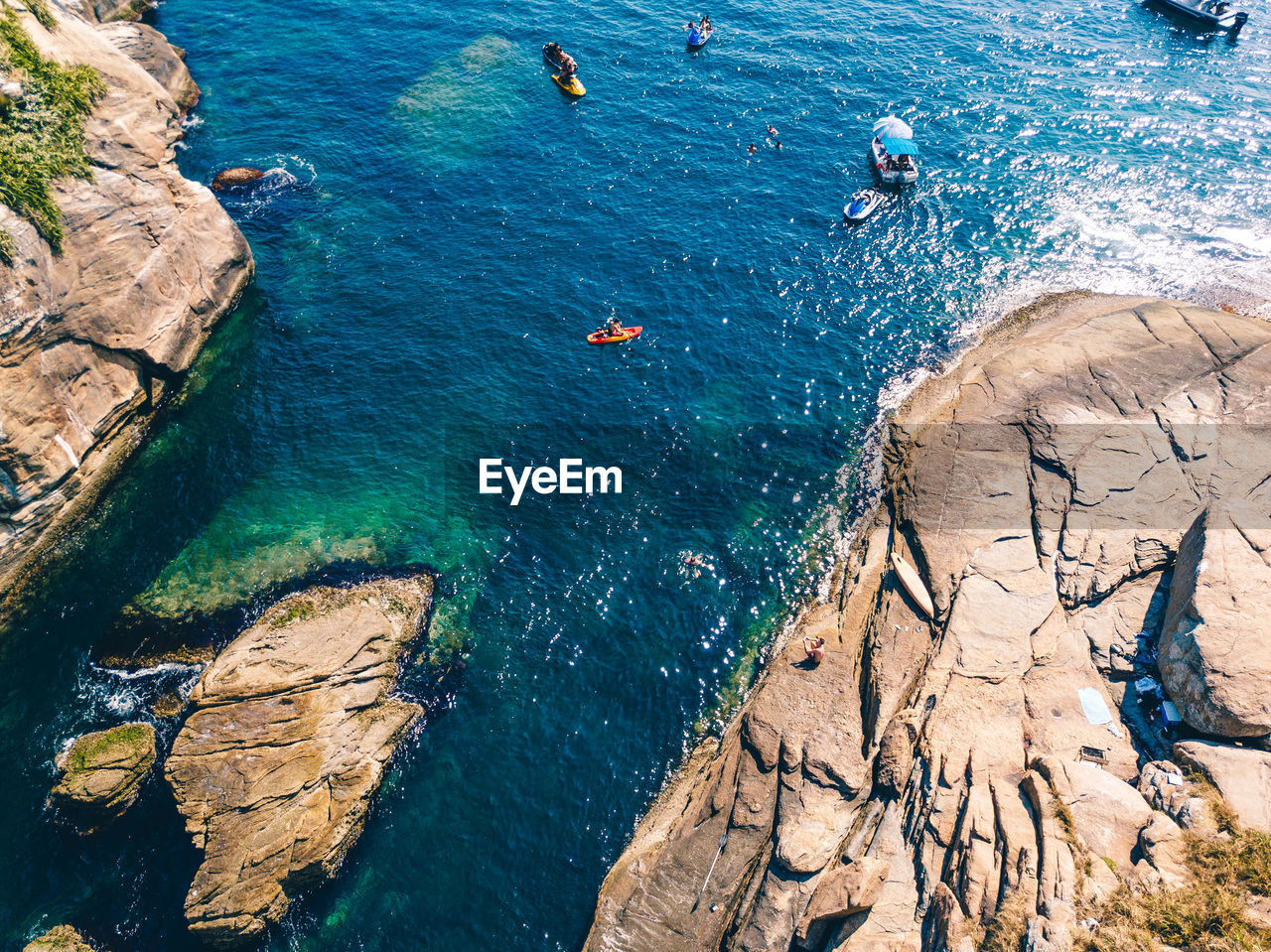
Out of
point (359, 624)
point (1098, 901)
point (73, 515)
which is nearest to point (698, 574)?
point (359, 624)

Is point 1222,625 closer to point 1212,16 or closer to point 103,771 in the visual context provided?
point 103,771

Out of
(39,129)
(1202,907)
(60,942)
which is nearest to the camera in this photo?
(1202,907)

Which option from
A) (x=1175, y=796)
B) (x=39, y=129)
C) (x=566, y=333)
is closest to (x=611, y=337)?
(x=566, y=333)

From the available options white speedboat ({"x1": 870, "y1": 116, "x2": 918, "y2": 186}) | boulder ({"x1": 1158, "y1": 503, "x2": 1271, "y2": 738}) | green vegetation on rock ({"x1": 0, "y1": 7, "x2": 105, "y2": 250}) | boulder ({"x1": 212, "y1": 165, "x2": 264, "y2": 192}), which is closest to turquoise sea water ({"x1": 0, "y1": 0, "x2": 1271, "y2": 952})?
white speedboat ({"x1": 870, "y1": 116, "x2": 918, "y2": 186})

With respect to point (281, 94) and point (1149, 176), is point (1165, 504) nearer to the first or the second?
point (1149, 176)

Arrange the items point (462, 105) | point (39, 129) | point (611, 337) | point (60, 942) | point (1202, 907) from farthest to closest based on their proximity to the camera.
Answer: point (462, 105), point (611, 337), point (39, 129), point (60, 942), point (1202, 907)

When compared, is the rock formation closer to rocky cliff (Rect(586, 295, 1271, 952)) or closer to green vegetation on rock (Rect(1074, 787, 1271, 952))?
rocky cliff (Rect(586, 295, 1271, 952))
